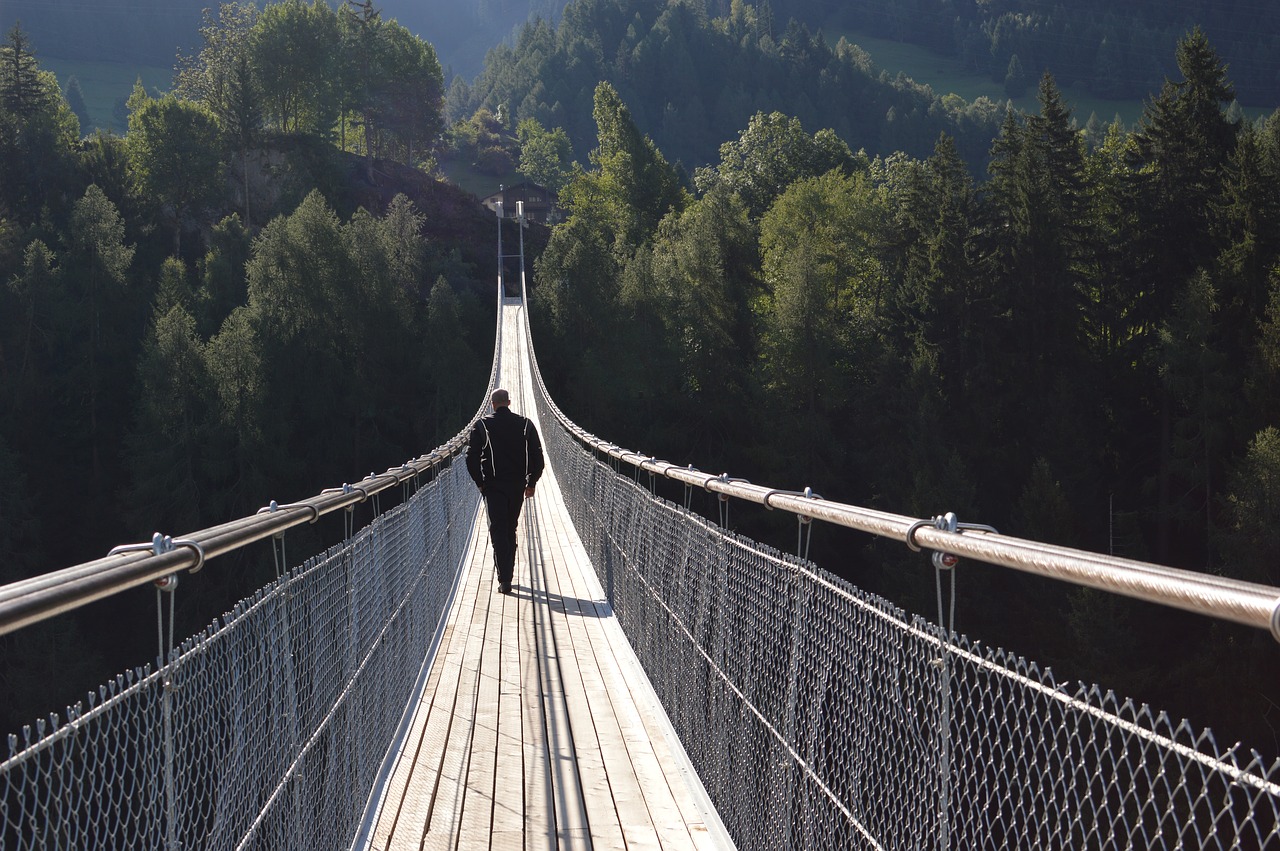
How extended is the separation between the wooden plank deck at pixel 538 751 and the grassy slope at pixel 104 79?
11727 cm

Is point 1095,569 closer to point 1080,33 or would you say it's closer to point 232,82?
point 232,82

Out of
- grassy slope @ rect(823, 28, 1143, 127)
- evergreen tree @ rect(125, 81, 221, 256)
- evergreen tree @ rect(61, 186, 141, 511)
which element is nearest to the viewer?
evergreen tree @ rect(61, 186, 141, 511)

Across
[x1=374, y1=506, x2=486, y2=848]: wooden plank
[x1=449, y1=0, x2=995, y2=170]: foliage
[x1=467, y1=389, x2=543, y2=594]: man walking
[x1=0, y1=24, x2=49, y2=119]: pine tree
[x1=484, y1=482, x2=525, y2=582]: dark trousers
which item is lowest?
[x1=374, y1=506, x2=486, y2=848]: wooden plank

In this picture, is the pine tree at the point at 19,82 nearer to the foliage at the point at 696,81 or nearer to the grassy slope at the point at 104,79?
the grassy slope at the point at 104,79

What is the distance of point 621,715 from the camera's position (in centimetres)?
475

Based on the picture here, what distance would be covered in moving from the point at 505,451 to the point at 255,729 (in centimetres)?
486

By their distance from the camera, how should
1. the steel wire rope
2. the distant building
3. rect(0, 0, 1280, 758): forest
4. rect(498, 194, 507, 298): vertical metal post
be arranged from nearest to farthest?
the steel wire rope < rect(0, 0, 1280, 758): forest < rect(498, 194, 507, 298): vertical metal post < the distant building

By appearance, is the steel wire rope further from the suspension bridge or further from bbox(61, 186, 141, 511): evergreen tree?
bbox(61, 186, 141, 511): evergreen tree

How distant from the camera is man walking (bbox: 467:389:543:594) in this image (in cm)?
729

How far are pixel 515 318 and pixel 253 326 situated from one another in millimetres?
9493

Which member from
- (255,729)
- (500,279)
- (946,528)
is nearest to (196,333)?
(500,279)

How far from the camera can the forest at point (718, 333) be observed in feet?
86.2

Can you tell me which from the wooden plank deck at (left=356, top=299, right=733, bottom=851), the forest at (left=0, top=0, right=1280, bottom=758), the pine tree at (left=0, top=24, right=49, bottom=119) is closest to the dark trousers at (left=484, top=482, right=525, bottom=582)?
the wooden plank deck at (left=356, top=299, right=733, bottom=851)

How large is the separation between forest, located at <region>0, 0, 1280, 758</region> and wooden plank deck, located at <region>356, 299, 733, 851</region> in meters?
15.8
